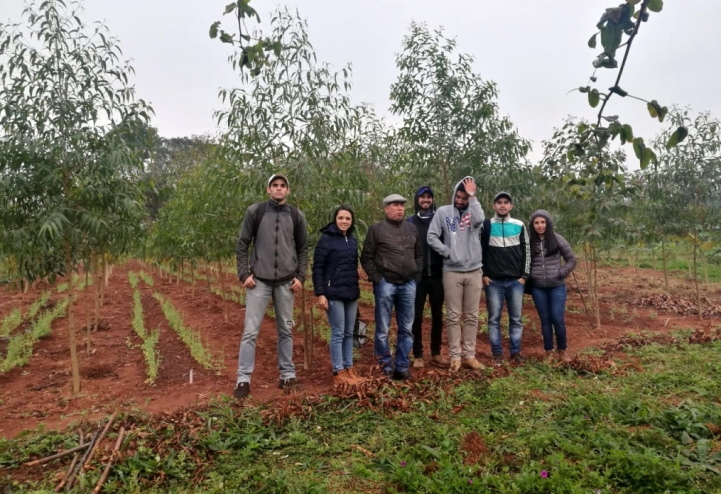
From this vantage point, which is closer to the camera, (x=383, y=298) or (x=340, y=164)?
(x=383, y=298)

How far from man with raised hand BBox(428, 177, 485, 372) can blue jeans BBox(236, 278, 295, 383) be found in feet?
5.53

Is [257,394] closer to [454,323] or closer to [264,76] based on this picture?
[454,323]

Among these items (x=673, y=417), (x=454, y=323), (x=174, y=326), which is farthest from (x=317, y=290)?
(x=174, y=326)

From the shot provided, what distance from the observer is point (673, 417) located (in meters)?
3.49

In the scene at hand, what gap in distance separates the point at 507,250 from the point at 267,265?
8.83 feet

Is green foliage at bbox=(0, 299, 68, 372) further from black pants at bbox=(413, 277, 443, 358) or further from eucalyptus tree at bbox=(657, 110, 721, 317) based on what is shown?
→ eucalyptus tree at bbox=(657, 110, 721, 317)

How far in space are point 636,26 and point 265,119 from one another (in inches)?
187

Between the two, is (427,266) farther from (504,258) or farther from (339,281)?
(339,281)

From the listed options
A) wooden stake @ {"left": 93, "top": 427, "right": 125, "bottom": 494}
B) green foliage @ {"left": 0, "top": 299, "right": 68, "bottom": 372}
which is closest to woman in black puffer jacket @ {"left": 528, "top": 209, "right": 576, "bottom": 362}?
wooden stake @ {"left": 93, "top": 427, "right": 125, "bottom": 494}

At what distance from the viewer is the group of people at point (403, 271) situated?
4.69 metres

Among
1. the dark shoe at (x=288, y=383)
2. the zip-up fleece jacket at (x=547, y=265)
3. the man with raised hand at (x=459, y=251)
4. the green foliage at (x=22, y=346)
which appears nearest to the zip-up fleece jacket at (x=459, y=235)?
the man with raised hand at (x=459, y=251)

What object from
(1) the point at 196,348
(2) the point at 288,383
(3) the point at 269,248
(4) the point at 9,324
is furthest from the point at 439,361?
(4) the point at 9,324

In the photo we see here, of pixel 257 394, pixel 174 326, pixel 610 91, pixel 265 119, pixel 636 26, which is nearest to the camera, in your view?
pixel 636 26

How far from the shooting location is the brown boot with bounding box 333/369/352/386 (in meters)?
4.45
